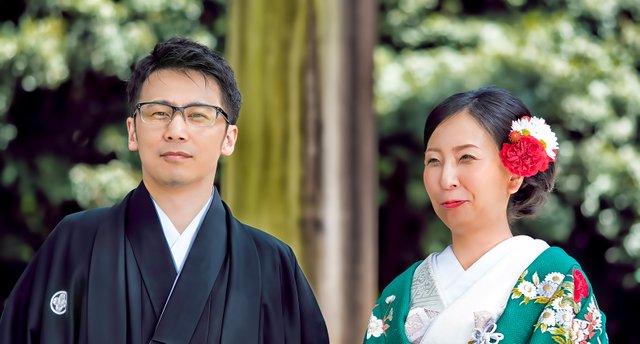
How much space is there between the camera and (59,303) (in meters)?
2.56

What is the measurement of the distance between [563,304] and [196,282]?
35.5 inches

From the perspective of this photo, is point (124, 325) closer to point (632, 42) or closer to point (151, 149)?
point (151, 149)

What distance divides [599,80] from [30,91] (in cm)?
381

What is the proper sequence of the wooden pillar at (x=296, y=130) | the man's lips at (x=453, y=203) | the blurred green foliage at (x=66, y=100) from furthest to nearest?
the blurred green foliage at (x=66, y=100), the wooden pillar at (x=296, y=130), the man's lips at (x=453, y=203)

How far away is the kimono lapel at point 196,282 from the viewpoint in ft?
8.23

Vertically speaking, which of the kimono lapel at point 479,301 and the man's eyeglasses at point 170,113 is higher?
the man's eyeglasses at point 170,113

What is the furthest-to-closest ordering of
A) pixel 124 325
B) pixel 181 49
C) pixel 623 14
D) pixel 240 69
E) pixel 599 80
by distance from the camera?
1. pixel 623 14
2. pixel 599 80
3. pixel 240 69
4. pixel 181 49
5. pixel 124 325

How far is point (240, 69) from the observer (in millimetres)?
4578

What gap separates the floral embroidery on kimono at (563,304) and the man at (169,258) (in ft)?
1.92

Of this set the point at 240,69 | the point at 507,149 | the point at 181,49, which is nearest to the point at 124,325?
the point at 181,49

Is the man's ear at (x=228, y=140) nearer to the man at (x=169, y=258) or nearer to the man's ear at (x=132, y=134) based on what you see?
the man at (x=169, y=258)

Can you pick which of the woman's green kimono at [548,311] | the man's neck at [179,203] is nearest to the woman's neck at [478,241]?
the woman's green kimono at [548,311]

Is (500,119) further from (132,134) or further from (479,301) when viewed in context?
(132,134)

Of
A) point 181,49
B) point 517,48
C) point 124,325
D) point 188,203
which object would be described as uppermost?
point 517,48
